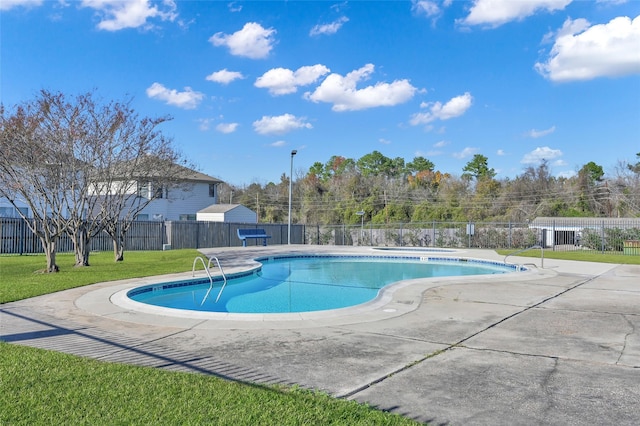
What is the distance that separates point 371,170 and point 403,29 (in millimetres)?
39286

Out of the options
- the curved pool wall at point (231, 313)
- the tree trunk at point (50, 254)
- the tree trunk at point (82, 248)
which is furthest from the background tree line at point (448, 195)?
the tree trunk at point (50, 254)

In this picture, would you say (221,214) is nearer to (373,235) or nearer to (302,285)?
(373,235)

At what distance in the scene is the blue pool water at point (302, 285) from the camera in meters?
9.31

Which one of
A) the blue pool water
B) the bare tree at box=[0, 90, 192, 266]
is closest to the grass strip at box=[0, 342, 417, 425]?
the blue pool water

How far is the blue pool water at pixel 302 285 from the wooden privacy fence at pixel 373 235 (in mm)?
7234

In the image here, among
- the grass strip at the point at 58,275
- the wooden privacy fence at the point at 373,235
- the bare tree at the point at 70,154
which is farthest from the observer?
the wooden privacy fence at the point at 373,235

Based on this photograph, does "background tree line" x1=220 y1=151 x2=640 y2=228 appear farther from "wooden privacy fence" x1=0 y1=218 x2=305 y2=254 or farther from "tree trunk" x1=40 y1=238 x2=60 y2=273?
"tree trunk" x1=40 y1=238 x2=60 y2=273

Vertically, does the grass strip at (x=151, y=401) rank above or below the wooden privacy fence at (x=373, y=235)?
below

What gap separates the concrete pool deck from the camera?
11.9 feet

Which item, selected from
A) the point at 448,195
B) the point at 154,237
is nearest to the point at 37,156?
the point at 154,237

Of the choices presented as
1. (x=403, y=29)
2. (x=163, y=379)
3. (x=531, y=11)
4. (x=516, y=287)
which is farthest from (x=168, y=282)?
(x=531, y=11)

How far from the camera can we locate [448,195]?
4538 centimetres

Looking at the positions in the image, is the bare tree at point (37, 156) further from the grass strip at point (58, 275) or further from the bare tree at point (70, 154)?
the grass strip at point (58, 275)

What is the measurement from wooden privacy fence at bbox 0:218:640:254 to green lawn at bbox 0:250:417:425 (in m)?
18.1
